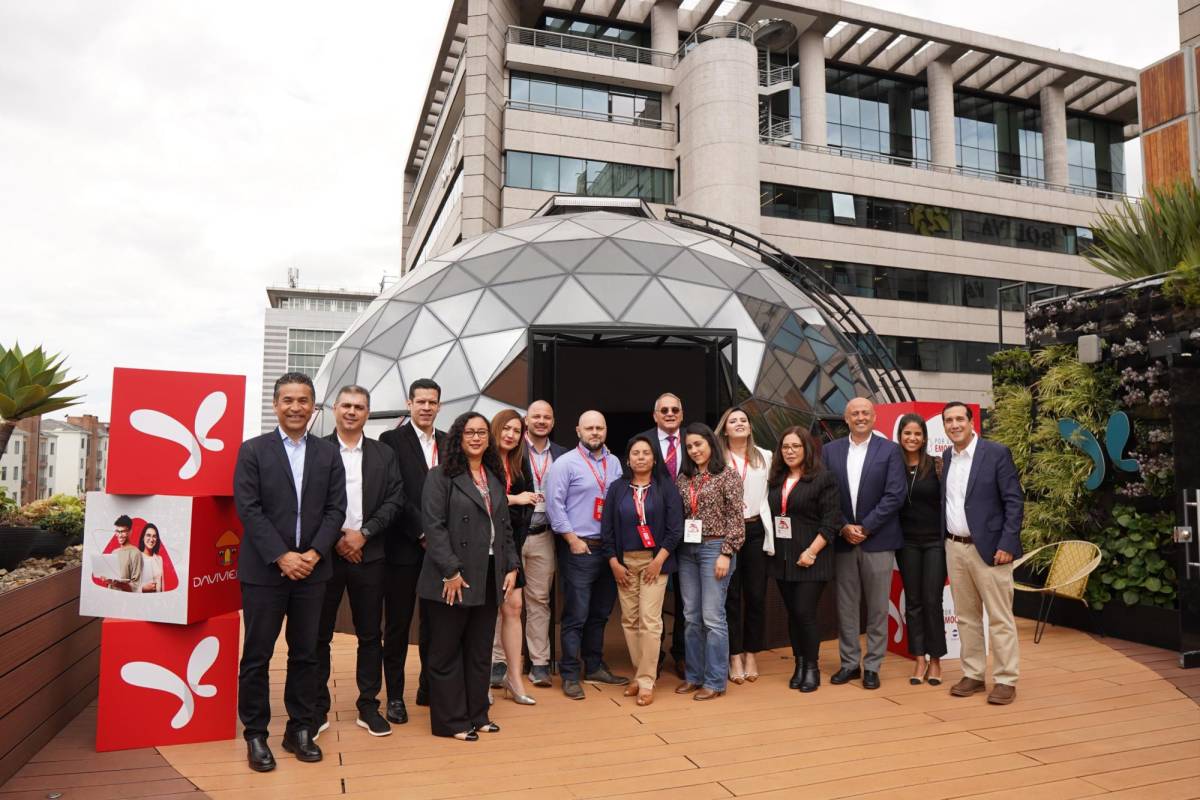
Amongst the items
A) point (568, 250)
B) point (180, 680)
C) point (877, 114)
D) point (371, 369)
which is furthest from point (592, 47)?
point (180, 680)

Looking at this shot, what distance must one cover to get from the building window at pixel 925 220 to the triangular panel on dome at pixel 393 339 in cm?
2731

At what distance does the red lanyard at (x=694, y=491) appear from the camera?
234 inches

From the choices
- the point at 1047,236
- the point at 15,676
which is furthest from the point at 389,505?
the point at 1047,236

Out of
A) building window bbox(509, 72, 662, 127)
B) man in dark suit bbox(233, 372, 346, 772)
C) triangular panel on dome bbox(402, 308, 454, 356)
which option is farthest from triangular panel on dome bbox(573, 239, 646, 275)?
building window bbox(509, 72, 662, 127)

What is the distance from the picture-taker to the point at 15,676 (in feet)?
14.3

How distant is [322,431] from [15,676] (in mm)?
5097

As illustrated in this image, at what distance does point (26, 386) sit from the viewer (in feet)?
18.0

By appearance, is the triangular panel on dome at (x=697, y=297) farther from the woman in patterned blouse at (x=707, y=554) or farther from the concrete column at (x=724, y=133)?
the concrete column at (x=724, y=133)

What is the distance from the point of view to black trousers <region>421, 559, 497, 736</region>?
503cm

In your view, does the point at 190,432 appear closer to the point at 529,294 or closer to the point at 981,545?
the point at 529,294

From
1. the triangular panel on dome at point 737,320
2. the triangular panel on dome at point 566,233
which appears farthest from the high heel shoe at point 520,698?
the triangular panel on dome at point 566,233

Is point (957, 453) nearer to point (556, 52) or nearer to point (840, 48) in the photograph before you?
point (556, 52)

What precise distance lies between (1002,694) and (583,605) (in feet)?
10.4

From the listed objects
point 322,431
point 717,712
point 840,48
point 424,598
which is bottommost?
point 717,712
